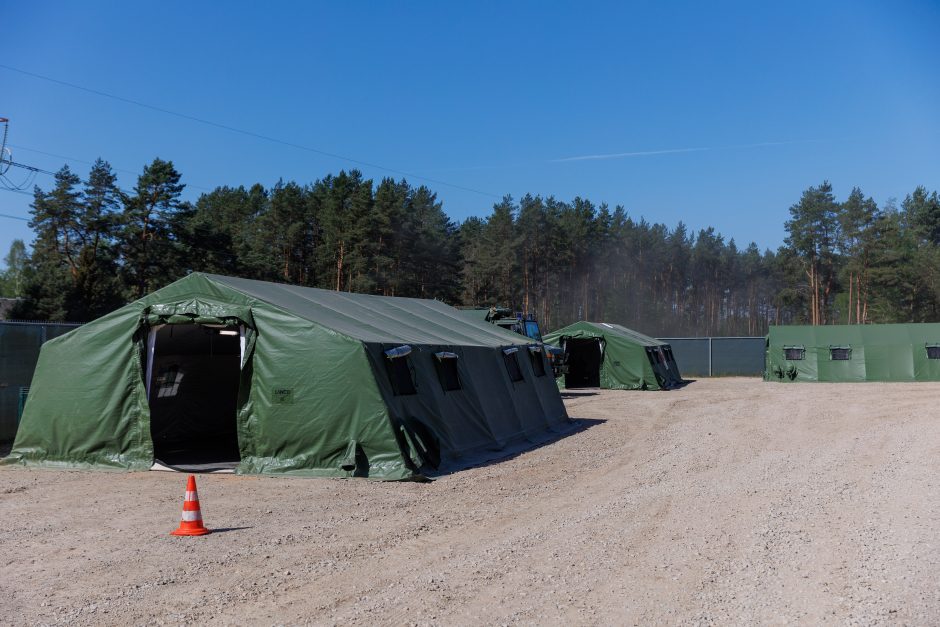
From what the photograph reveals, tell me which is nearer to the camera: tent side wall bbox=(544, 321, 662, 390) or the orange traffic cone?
the orange traffic cone

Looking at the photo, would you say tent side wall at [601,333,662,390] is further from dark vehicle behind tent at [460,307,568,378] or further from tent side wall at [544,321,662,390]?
dark vehicle behind tent at [460,307,568,378]

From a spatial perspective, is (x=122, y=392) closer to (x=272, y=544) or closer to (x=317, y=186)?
(x=272, y=544)

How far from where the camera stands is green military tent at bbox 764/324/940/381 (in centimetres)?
3161

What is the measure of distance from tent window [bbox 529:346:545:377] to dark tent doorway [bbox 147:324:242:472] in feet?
19.4

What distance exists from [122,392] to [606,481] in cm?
681

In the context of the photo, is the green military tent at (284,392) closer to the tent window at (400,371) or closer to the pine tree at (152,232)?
the tent window at (400,371)

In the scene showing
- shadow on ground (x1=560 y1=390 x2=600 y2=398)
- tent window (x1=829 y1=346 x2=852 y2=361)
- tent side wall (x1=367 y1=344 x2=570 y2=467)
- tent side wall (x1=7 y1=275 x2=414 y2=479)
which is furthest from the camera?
tent window (x1=829 y1=346 x2=852 y2=361)

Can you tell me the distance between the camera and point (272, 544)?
6.80 m

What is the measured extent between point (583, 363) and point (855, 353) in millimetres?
11314

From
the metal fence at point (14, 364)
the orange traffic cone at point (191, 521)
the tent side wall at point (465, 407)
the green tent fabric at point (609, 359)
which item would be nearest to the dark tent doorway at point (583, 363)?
the green tent fabric at point (609, 359)

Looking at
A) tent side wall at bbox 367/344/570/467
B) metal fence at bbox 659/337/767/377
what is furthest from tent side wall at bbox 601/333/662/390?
tent side wall at bbox 367/344/570/467

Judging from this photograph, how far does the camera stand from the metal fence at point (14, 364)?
13578 mm

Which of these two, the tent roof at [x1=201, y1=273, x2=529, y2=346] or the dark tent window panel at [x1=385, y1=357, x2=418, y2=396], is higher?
the tent roof at [x1=201, y1=273, x2=529, y2=346]

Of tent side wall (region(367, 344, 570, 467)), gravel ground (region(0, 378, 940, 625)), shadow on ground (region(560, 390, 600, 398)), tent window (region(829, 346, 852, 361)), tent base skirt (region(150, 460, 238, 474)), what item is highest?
tent window (region(829, 346, 852, 361))
